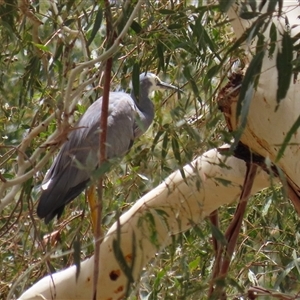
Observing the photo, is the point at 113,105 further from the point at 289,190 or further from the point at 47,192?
the point at 289,190

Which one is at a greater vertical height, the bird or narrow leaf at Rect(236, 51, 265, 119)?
narrow leaf at Rect(236, 51, 265, 119)

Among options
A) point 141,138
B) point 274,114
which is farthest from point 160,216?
point 141,138

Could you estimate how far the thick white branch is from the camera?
160 cm

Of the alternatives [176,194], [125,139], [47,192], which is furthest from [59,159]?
[176,194]

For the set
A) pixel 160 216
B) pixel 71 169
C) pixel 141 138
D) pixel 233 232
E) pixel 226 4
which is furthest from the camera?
pixel 141 138

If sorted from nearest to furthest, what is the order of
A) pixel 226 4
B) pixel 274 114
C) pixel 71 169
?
1. pixel 226 4
2. pixel 274 114
3. pixel 71 169

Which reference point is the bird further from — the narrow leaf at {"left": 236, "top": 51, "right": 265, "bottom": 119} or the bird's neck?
the narrow leaf at {"left": 236, "top": 51, "right": 265, "bottom": 119}

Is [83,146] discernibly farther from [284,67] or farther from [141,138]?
[284,67]

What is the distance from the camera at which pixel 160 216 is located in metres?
1.54

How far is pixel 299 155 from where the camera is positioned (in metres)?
1.36

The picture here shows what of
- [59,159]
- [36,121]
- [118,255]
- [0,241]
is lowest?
[0,241]

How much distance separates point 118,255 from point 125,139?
1.31 meters

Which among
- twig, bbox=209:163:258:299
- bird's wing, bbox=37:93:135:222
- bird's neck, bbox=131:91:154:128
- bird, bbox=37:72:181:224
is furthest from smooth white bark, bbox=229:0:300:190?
bird's neck, bbox=131:91:154:128

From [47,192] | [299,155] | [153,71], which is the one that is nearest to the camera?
[299,155]
